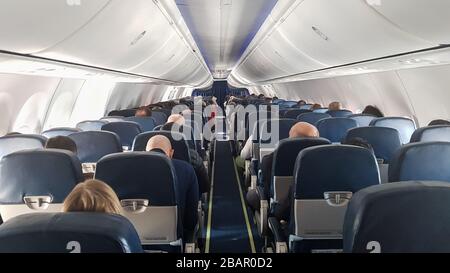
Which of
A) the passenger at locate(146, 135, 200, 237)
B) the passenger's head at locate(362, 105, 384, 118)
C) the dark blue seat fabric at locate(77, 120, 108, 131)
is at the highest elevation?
the passenger's head at locate(362, 105, 384, 118)

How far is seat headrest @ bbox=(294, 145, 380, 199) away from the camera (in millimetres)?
3504

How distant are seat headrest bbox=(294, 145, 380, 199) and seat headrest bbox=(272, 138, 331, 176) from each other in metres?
1.13

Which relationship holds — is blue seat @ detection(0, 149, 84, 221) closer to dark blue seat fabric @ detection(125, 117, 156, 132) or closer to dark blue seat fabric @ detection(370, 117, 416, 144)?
dark blue seat fabric @ detection(370, 117, 416, 144)

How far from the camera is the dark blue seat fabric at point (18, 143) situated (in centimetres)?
526

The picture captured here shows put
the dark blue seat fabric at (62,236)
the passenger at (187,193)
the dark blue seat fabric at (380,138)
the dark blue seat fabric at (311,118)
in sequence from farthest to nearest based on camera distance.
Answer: the dark blue seat fabric at (311,118) → the dark blue seat fabric at (380,138) → the passenger at (187,193) → the dark blue seat fabric at (62,236)

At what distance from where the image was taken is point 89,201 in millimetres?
2209

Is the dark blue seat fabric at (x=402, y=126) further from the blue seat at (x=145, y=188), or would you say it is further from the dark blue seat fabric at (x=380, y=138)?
the blue seat at (x=145, y=188)

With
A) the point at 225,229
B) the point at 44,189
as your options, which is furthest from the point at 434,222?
the point at 225,229

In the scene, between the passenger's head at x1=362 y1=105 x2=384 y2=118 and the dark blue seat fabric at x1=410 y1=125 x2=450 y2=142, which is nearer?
the dark blue seat fabric at x1=410 y1=125 x2=450 y2=142

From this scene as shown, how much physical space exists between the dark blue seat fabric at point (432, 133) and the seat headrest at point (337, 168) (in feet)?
5.54

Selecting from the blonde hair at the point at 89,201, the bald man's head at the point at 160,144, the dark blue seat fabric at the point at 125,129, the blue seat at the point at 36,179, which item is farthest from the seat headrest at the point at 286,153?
the dark blue seat fabric at the point at 125,129

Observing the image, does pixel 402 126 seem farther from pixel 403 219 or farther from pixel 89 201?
pixel 89 201

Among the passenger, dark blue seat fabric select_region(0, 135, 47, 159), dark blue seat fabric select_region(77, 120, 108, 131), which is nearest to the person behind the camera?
the passenger

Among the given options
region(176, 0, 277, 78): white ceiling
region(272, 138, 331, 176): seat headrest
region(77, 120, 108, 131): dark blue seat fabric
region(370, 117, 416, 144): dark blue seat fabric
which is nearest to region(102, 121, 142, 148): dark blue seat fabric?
region(77, 120, 108, 131): dark blue seat fabric
